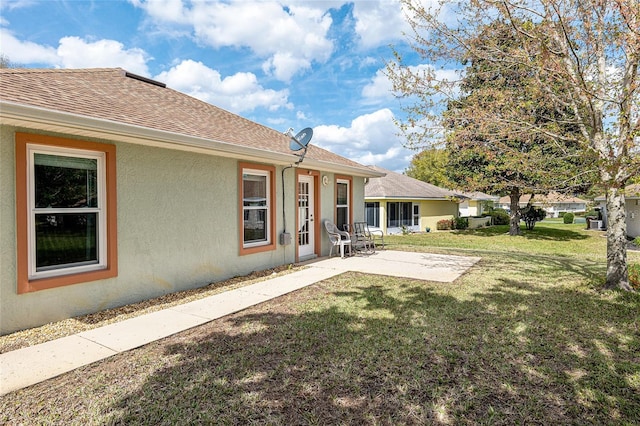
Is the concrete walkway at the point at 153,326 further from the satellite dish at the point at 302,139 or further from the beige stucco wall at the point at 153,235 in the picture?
the satellite dish at the point at 302,139

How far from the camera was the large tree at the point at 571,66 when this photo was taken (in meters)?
5.75

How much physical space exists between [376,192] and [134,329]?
1859 centimetres

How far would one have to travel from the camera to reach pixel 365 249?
11602mm

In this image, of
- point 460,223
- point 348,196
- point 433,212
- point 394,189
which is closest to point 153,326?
point 348,196

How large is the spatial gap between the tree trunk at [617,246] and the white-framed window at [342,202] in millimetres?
6864

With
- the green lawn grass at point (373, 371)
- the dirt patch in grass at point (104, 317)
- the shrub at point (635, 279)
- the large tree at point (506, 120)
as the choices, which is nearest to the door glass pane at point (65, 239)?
the dirt patch in grass at point (104, 317)

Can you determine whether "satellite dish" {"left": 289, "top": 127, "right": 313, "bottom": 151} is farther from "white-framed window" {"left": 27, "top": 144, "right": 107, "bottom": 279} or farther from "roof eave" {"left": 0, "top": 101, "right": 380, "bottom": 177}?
"white-framed window" {"left": 27, "top": 144, "right": 107, "bottom": 279}

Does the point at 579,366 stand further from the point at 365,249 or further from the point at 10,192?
the point at 365,249

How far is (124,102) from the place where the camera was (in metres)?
6.08

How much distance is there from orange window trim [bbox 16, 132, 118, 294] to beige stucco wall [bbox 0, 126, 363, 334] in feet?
0.23

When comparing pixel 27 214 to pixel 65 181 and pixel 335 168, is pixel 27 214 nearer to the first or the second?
pixel 65 181

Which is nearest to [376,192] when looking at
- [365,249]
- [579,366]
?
[365,249]

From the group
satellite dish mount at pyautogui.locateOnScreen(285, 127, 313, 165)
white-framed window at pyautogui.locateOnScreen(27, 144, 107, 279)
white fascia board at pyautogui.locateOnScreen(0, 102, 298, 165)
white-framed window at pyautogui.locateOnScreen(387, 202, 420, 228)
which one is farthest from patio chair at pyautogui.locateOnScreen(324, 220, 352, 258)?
white-framed window at pyautogui.locateOnScreen(387, 202, 420, 228)

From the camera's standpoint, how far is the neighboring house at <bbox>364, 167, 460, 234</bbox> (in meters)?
22.1
